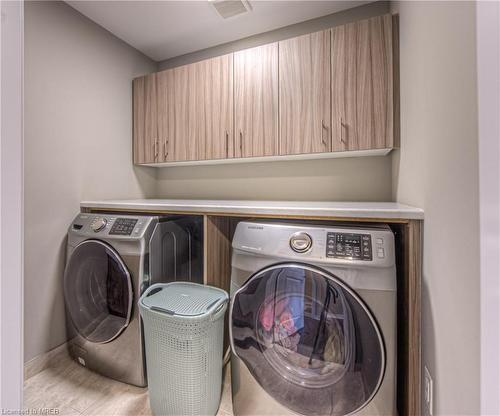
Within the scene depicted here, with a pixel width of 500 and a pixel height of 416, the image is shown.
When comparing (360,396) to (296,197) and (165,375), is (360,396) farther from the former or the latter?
(296,197)

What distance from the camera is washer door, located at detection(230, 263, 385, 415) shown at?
926mm

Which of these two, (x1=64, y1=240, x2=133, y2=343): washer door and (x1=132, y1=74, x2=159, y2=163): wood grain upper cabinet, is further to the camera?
(x1=132, y1=74, x2=159, y2=163): wood grain upper cabinet

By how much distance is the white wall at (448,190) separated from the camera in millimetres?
612

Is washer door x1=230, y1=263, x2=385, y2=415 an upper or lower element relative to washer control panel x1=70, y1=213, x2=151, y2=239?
lower

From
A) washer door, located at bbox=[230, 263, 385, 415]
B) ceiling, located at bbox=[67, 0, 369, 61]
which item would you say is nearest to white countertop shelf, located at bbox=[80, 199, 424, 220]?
washer door, located at bbox=[230, 263, 385, 415]

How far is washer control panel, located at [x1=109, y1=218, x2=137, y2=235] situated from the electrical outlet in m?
1.47

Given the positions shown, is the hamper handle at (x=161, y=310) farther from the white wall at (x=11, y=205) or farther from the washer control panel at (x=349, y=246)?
the washer control panel at (x=349, y=246)

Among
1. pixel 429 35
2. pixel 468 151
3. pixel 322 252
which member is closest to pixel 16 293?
pixel 322 252

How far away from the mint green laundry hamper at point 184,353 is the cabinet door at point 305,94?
1.14 meters

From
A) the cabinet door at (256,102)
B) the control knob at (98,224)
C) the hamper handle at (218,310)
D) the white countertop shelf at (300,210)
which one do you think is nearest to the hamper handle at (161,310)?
the hamper handle at (218,310)

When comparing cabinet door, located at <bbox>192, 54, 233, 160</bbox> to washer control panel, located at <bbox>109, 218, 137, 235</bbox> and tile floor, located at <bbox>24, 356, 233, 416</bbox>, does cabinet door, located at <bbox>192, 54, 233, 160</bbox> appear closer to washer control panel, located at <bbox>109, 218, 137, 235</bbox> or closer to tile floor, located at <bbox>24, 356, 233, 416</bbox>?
washer control panel, located at <bbox>109, 218, 137, 235</bbox>

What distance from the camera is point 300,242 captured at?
102 centimetres

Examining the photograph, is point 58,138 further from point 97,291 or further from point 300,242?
point 300,242

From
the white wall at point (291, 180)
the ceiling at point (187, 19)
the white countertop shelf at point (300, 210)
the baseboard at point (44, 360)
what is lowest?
the baseboard at point (44, 360)
